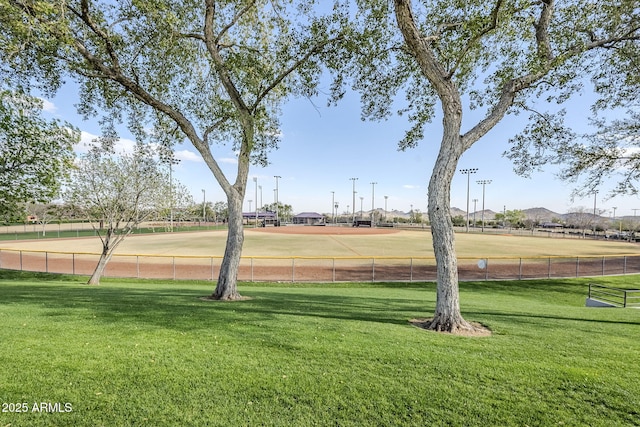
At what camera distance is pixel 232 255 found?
37.1 ft

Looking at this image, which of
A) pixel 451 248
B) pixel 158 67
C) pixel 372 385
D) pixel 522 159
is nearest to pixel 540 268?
pixel 522 159

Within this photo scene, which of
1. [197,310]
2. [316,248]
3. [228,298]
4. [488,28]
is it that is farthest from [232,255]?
[316,248]

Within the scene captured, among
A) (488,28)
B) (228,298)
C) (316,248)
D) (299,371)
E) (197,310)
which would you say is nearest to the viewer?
(299,371)

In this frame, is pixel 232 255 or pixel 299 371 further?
pixel 232 255

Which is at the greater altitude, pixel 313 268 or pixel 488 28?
pixel 488 28

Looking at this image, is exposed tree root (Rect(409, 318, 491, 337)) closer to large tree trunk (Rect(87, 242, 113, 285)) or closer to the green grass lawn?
the green grass lawn

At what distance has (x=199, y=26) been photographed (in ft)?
38.3

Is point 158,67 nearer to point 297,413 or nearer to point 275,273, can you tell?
point 297,413

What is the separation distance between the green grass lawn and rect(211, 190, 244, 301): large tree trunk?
3.07m

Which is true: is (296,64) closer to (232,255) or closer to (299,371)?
(232,255)

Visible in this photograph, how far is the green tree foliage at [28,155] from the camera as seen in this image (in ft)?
34.8

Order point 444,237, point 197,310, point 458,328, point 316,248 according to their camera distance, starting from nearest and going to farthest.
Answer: point 458,328 < point 444,237 < point 197,310 < point 316,248

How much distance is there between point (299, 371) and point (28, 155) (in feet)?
41.1

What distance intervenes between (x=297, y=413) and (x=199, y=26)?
12.9m
